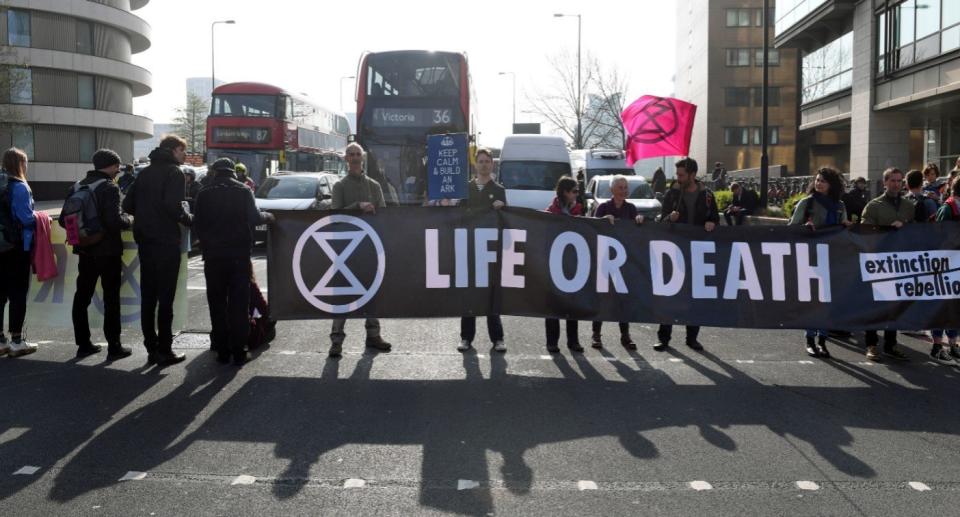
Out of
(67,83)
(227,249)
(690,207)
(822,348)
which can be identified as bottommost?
(822,348)

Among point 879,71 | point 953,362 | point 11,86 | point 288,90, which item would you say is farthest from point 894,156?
point 11,86

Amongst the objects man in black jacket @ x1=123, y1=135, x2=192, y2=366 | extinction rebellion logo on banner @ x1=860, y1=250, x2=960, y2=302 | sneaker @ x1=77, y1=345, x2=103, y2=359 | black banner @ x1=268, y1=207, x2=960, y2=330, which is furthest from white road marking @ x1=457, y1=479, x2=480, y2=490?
extinction rebellion logo on banner @ x1=860, y1=250, x2=960, y2=302

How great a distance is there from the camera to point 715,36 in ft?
207

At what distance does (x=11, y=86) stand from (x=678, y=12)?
5527 centimetres

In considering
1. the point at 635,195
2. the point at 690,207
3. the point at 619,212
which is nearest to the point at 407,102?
the point at 635,195

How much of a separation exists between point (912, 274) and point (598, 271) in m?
2.83

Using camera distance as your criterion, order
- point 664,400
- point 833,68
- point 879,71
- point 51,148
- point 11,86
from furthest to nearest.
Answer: point 51,148, point 11,86, point 833,68, point 879,71, point 664,400

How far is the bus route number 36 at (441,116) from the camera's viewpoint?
1992 cm

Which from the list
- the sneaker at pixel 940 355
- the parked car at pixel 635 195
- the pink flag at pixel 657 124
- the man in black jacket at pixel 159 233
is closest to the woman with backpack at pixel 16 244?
the man in black jacket at pixel 159 233

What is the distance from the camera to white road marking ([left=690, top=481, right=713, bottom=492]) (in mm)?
4762

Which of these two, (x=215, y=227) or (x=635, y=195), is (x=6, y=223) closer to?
(x=215, y=227)

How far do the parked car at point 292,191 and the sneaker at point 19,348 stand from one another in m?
11.8

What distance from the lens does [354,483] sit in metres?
4.82

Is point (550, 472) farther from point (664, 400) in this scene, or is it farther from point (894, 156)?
point (894, 156)
